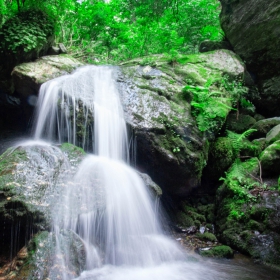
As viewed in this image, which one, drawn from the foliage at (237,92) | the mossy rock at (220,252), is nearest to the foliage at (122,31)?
the foliage at (237,92)

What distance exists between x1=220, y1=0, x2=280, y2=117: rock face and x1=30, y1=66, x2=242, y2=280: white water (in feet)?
16.4

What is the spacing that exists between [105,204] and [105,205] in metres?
0.02

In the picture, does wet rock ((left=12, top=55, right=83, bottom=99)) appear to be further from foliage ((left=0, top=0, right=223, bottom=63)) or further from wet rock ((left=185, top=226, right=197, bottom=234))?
wet rock ((left=185, top=226, right=197, bottom=234))

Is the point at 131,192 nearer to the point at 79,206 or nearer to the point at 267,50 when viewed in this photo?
the point at 79,206

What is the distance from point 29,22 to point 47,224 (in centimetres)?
654

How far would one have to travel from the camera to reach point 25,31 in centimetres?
723

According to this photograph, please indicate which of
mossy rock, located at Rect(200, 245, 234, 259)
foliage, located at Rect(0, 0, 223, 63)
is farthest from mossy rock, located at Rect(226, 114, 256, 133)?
foliage, located at Rect(0, 0, 223, 63)

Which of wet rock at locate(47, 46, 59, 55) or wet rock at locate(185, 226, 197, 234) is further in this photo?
wet rock at locate(47, 46, 59, 55)

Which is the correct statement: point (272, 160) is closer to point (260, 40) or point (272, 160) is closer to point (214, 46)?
point (260, 40)

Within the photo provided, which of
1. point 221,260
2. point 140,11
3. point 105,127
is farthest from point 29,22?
point 221,260

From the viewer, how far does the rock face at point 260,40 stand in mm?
7832

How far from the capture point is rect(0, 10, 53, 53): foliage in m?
7.01

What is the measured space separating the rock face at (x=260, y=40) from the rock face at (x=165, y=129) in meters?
2.07

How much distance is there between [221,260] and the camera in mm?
4590
